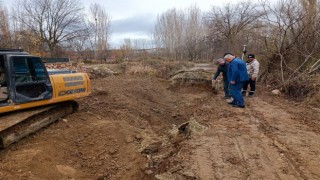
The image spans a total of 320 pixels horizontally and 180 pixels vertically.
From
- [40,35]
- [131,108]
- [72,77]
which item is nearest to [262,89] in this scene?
[131,108]

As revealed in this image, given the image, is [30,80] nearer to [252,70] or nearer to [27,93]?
[27,93]

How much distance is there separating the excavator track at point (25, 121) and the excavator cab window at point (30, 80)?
0.28 meters

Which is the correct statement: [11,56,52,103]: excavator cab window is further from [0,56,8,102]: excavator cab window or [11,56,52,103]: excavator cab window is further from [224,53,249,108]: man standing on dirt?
[224,53,249,108]: man standing on dirt

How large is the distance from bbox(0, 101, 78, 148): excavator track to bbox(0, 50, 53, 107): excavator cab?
0.26 metres

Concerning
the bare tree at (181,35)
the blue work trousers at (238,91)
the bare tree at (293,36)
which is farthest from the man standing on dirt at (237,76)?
the bare tree at (181,35)

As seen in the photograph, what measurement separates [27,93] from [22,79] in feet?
1.00

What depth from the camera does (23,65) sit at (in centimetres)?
646

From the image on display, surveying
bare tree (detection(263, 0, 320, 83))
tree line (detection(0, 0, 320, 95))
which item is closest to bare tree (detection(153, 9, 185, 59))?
tree line (detection(0, 0, 320, 95))

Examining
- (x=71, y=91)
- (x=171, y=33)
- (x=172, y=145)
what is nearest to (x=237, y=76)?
(x=172, y=145)

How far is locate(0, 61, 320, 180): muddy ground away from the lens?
4.64 metres

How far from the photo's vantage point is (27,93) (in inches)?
251

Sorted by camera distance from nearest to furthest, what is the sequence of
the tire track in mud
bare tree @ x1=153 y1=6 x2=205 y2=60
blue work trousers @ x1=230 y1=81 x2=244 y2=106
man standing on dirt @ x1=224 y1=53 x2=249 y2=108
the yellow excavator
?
the tire track in mud
the yellow excavator
man standing on dirt @ x1=224 y1=53 x2=249 y2=108
blue work trousers @ x1=230 y1=81 x2=244 y2=106
bare tree @ x1=153 y1=6 x2=205 y2=60

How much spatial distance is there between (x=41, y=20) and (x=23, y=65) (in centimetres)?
3295

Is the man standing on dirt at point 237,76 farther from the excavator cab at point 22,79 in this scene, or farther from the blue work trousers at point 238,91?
the excavator cab at point 22,79
